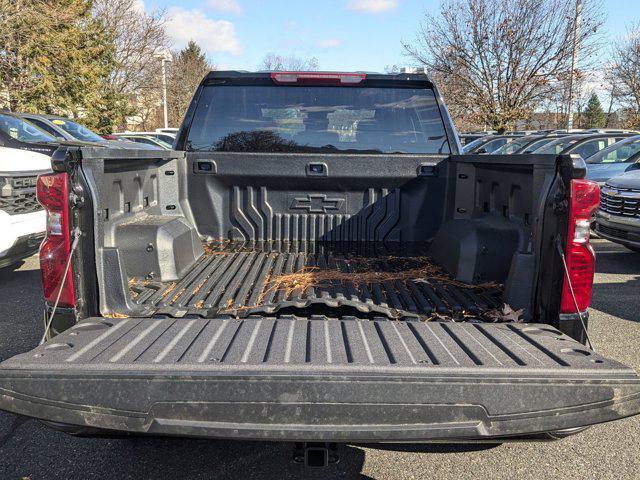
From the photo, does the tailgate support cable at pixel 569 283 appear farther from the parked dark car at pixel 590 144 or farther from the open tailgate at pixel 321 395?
the parked dark car at pixel 590 144

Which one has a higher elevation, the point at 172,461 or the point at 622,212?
the point at 622,212

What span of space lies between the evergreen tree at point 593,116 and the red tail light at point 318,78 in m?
46.5

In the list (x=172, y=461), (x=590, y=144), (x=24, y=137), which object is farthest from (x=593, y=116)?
Result: (x=172, y=461)

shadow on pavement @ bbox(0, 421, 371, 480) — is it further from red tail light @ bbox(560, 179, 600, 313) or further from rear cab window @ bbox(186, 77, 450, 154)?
rear cab window @ bbox(186, 77, 450, 154)

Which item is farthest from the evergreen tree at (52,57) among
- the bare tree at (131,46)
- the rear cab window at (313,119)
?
the rear cab window at (313,119)

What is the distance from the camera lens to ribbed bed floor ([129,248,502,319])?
109 inches

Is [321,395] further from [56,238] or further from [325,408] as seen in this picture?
[56,238]

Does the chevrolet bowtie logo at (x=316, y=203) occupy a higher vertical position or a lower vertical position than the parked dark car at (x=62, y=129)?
lower

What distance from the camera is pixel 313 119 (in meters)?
4.00

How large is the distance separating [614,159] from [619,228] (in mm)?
4160

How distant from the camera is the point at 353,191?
3.87m

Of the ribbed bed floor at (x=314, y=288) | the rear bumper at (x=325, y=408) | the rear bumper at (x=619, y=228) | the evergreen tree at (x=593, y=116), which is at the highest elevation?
the evergreen tree at (x=593, y=116)

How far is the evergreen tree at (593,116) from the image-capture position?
1732 inches

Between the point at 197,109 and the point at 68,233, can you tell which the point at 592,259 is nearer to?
the point at 68,233
